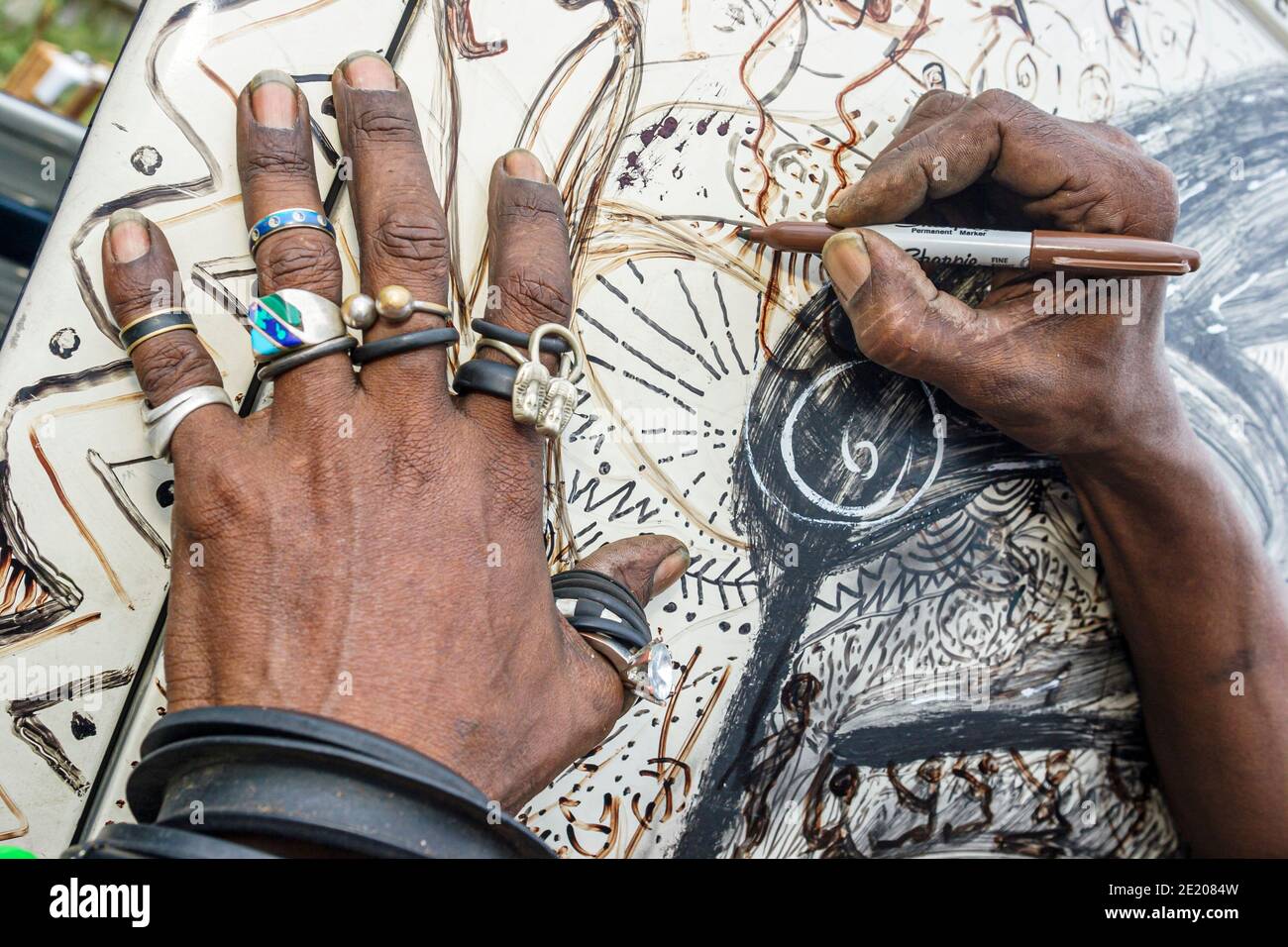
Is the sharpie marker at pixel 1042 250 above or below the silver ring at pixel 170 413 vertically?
above

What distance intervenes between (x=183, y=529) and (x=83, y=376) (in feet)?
0.53

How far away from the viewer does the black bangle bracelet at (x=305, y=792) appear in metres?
0.48

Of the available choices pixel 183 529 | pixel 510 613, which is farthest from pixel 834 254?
pixel 183 529

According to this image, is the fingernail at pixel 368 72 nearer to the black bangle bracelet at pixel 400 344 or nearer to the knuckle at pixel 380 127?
the knuckle at pixel 380 127

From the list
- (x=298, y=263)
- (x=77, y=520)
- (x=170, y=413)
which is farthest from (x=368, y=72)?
(x=77, y=520)

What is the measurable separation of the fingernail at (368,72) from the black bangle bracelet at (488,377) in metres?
0.21

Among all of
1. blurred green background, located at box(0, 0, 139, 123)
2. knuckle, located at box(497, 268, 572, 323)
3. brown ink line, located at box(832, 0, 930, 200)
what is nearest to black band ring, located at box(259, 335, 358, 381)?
knuckle, located at box(497, 268, 572, 323)

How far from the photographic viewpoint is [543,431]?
2.00 feet

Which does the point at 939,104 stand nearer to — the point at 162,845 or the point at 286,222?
the point at 286,222

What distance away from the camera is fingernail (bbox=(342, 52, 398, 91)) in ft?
2.10

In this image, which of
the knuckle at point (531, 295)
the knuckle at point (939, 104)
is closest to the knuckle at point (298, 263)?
the knuckle at point (531, 295)

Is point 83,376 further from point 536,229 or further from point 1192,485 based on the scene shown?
point 1192,485

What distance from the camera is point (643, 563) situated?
2.33ft

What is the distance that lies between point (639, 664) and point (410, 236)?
12.9 inches
